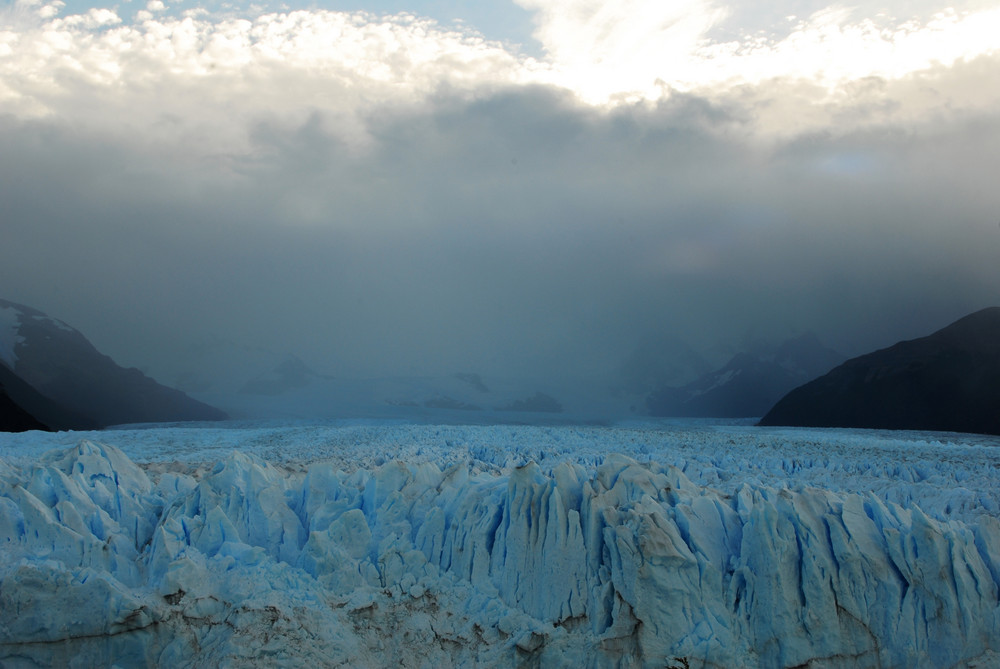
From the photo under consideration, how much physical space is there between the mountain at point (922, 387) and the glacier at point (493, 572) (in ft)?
106

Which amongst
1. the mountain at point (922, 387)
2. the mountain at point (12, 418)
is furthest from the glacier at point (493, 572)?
the mountain at point (922, 387)

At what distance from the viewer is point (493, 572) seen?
10820 millimetres

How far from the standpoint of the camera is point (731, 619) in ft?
31.9

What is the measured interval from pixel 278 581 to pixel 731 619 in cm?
716

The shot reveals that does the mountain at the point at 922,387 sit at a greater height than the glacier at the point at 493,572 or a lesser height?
greater

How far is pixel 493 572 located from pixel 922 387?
4060 cm

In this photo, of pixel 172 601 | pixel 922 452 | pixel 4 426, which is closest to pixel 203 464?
pixel 172 601

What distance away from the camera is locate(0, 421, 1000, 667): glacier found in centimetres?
952

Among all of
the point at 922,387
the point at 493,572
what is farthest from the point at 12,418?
the point at 922,387

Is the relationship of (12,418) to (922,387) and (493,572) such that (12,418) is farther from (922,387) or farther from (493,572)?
(922,387)

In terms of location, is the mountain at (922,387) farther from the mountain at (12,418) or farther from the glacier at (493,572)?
the mountain at (12,418)

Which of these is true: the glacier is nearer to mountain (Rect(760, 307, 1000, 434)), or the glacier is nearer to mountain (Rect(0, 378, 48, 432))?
mountain (Rect(0, 378, 48, 432))

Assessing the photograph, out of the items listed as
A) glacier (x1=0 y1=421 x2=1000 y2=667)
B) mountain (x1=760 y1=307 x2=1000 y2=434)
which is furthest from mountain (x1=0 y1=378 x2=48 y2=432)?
mountain (x1=760 y1=307 x2=1000 y2=434)

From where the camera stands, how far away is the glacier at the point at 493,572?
9516 mm
